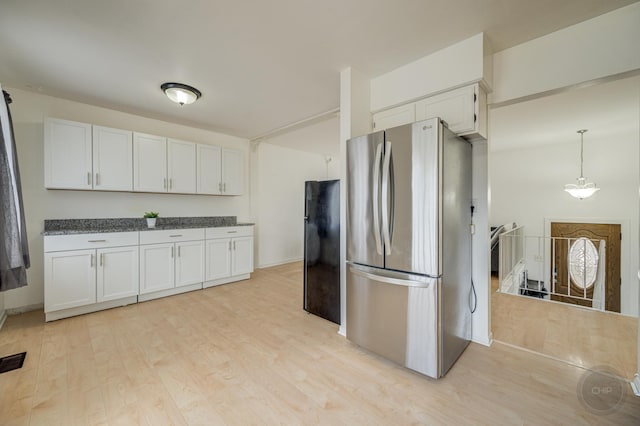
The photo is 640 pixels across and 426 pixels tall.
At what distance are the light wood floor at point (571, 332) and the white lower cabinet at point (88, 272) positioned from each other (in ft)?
14.2

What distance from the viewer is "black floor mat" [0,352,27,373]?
1.92 meters

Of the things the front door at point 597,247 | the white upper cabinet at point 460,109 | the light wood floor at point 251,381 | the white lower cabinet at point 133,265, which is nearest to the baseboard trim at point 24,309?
the light wood floor at point 251,381

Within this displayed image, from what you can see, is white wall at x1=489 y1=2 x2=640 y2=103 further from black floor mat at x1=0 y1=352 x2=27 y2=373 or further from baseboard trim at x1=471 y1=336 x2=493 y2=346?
black floor mat at x1=0 y1=352 x2=27 y2=373

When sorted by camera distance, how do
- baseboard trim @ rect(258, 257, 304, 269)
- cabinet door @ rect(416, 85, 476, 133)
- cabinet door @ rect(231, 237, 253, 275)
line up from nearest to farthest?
cabinet door @ rect(416, 85, 476, 133) → cabinet door @ rect(231, 237, 253, 275) → baseboard trim @ rect(258, 257, 304, 269)

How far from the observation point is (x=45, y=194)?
10.3ft

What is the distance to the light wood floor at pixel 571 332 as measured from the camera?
6.82 feet

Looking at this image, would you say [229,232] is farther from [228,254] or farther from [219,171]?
[219,171]

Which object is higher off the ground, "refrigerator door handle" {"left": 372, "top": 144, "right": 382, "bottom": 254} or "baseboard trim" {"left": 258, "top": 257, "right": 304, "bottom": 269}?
"refrigerator door handle" {"left": 372, "top": 144, "right": 382, "bottom": 254}

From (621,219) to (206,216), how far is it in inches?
301

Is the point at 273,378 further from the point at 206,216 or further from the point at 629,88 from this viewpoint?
the point at 629,88

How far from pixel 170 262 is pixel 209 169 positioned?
5.26 feet

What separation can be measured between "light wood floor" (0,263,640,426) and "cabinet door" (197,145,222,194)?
2.18m

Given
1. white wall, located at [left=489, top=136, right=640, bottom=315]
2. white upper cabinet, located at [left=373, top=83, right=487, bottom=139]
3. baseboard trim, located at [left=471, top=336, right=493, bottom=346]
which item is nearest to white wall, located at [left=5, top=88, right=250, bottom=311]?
white upper cabinet, located at [left=373, top=83, right=487, bottom=139]

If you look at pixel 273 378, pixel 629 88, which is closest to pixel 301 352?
pixel 273 378
